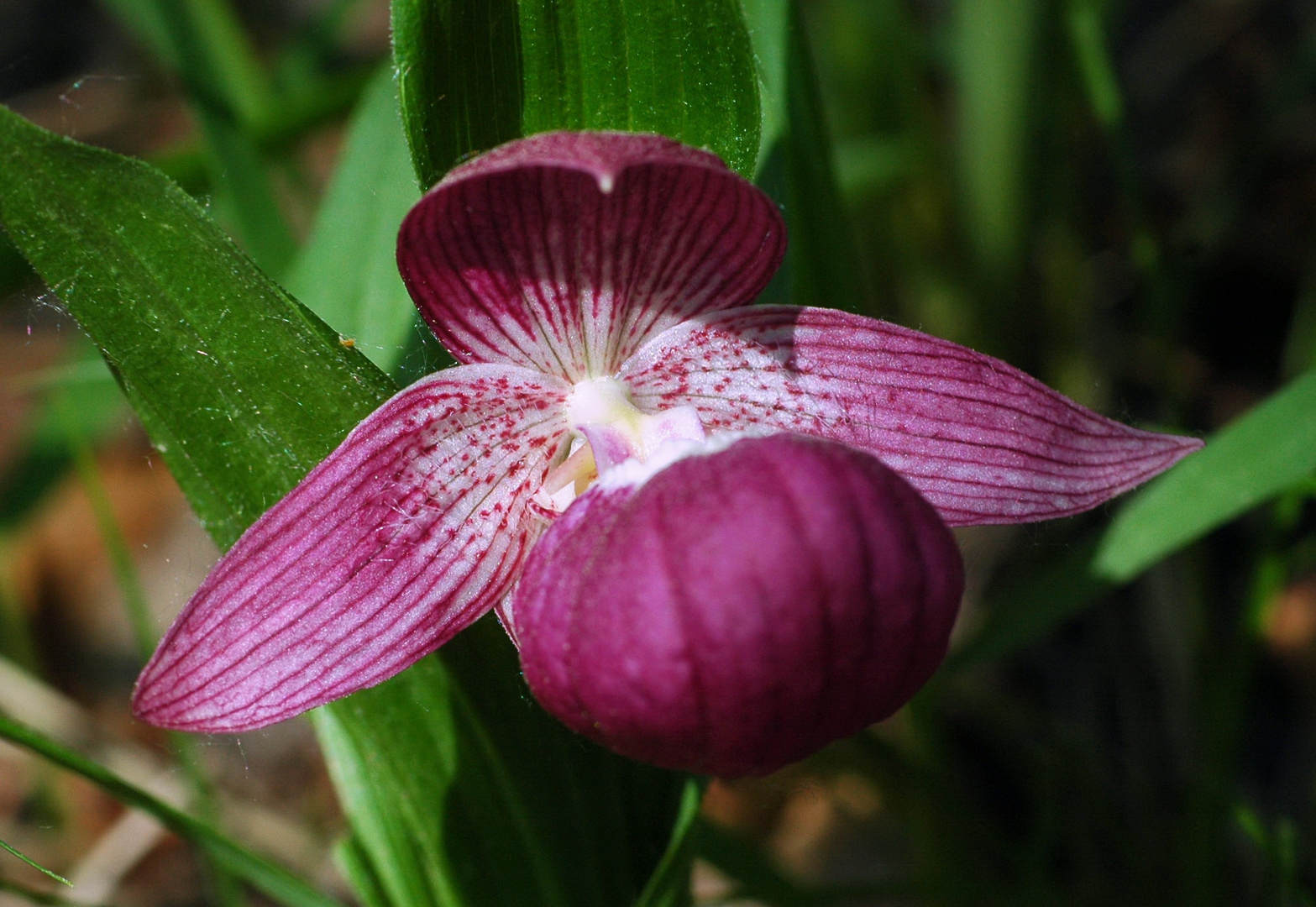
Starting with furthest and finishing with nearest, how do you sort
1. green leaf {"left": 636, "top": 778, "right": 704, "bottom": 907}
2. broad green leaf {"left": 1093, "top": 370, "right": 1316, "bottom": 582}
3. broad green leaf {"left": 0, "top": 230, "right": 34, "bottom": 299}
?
broad green leaf {"left": 0, "top": 230, "right": 34, "bottom": 299}
broad green leaf {"left": 1093, "top": 370, "right": 1316, "bottom": 582}
green leaf {"left": 636, "top": 778, "right": 704, "bottom": 907}

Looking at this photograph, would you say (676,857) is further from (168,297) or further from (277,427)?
(168,297)

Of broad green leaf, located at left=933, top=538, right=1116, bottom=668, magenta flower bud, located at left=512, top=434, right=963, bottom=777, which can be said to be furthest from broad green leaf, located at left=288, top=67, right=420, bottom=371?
broad green leaf, located at left=933, top=538, right=1116, bottom=668

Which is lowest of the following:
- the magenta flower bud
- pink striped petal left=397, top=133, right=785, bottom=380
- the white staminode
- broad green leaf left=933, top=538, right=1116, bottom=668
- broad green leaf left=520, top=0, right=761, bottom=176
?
broad green leaf left=933, top=538, right=1116, bottom=668

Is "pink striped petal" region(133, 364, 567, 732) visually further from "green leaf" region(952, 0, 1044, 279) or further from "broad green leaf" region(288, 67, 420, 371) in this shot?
"green leaf" region(952, 0, 1044, 279)

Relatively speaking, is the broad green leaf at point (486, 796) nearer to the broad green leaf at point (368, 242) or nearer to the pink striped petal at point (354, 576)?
the pink striped petal at point (354, 576)

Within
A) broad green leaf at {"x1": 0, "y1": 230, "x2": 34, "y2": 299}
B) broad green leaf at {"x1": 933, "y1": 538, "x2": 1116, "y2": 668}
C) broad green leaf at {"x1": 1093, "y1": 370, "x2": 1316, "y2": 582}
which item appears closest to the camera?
broad green leaf at {"x1": 1093, "y1": 370, "x2": 1316, "y2": 582}

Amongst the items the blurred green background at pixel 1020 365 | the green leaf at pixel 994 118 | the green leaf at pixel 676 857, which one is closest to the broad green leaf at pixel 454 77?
the blurred green background at pixel 1020 365

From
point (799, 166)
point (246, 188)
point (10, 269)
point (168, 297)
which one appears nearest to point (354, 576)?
point (168, 297)
